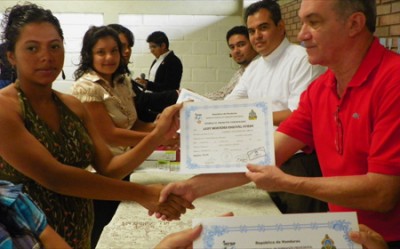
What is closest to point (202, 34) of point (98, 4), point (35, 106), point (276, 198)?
point (98, 4)

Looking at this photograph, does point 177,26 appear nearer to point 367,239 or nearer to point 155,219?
point 155,219

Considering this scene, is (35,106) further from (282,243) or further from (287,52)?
(287,52)

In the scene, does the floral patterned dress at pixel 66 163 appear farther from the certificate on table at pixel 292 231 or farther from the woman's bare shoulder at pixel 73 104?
the certificate on table at pixel 292 231

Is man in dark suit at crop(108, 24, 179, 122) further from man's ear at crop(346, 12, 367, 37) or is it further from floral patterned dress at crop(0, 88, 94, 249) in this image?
man's ear at crop(346, 12, 367, 37)

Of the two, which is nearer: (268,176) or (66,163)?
(268,176)

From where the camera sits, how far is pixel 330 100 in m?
1.50

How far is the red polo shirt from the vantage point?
1.25m

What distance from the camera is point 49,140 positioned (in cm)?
159

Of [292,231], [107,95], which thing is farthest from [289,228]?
[107,95]

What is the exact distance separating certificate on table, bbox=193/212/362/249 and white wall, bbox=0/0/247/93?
584 cm

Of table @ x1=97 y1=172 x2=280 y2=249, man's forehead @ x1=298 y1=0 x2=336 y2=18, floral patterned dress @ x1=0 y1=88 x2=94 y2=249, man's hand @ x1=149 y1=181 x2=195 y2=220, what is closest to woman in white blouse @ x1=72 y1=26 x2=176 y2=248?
table @ x1=97 y1=172 x2=280 y2=249

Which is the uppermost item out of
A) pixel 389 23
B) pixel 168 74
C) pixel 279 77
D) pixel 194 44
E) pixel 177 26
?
pixel 177 26

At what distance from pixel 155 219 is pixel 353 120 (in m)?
0.99

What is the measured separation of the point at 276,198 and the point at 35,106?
4.33 ft
